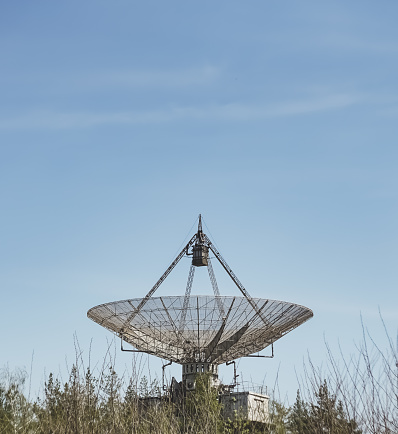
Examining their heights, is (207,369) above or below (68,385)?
above

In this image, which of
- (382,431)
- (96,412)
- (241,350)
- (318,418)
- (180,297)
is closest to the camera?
(382,431)

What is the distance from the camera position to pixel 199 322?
1991 inches

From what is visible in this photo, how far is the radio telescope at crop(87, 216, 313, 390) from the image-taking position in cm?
4928

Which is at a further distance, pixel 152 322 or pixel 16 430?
pixel 152 322

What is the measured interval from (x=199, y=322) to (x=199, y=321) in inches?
3.2

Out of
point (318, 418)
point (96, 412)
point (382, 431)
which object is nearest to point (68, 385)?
point (96, 412)

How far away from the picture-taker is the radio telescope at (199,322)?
49281 mm

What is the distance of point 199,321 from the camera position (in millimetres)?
50531

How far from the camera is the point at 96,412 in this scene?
51.9 feet

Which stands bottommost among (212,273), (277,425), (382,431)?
(382,431)

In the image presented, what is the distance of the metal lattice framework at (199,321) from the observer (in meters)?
49.3

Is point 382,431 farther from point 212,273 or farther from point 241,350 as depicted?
point 212,273

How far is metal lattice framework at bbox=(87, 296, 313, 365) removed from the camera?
49.3 metres

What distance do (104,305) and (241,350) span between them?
37.7ft
